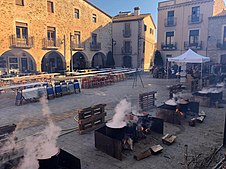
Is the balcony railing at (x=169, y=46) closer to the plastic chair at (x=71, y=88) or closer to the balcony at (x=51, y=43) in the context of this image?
the balcony at (x=51, y=43)

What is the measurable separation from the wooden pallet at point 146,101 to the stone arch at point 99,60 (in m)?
20.4

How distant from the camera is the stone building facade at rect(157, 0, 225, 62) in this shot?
2430cm

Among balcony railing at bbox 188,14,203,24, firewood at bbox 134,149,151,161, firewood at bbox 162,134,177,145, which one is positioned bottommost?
firewood at bbox 134,149,151,161

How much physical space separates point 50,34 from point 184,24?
57.0ft

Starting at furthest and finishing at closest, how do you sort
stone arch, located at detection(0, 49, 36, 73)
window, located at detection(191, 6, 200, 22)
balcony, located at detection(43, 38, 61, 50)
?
window, located at detection(191, 6, 200, 22) < balcony, located at detection(43, 38, 61, 50) < stone arch, located at detection(0, 49, 36, 73)

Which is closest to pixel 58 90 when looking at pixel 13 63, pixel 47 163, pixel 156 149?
pixel 156 149

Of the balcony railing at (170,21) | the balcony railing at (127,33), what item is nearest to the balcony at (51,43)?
the balcony railing at (127,33)

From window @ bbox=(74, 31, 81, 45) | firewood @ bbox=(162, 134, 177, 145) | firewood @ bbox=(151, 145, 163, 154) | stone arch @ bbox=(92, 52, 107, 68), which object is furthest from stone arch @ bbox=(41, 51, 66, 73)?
firewood @ bbox=(151, 145, 163, 154)

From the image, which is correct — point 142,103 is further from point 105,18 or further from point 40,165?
point 105,18

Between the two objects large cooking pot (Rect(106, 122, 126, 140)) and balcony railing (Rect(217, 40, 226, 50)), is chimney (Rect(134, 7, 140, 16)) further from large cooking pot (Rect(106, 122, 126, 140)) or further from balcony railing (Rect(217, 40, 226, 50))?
large cooking pot (Rect(106, 122, 126, 140))

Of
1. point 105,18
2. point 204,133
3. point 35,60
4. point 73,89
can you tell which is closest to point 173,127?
point 204,133

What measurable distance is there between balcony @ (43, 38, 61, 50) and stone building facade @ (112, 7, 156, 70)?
12.3 m

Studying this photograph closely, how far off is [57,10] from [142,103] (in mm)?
17289

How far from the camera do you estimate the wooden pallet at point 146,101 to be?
341 inches
